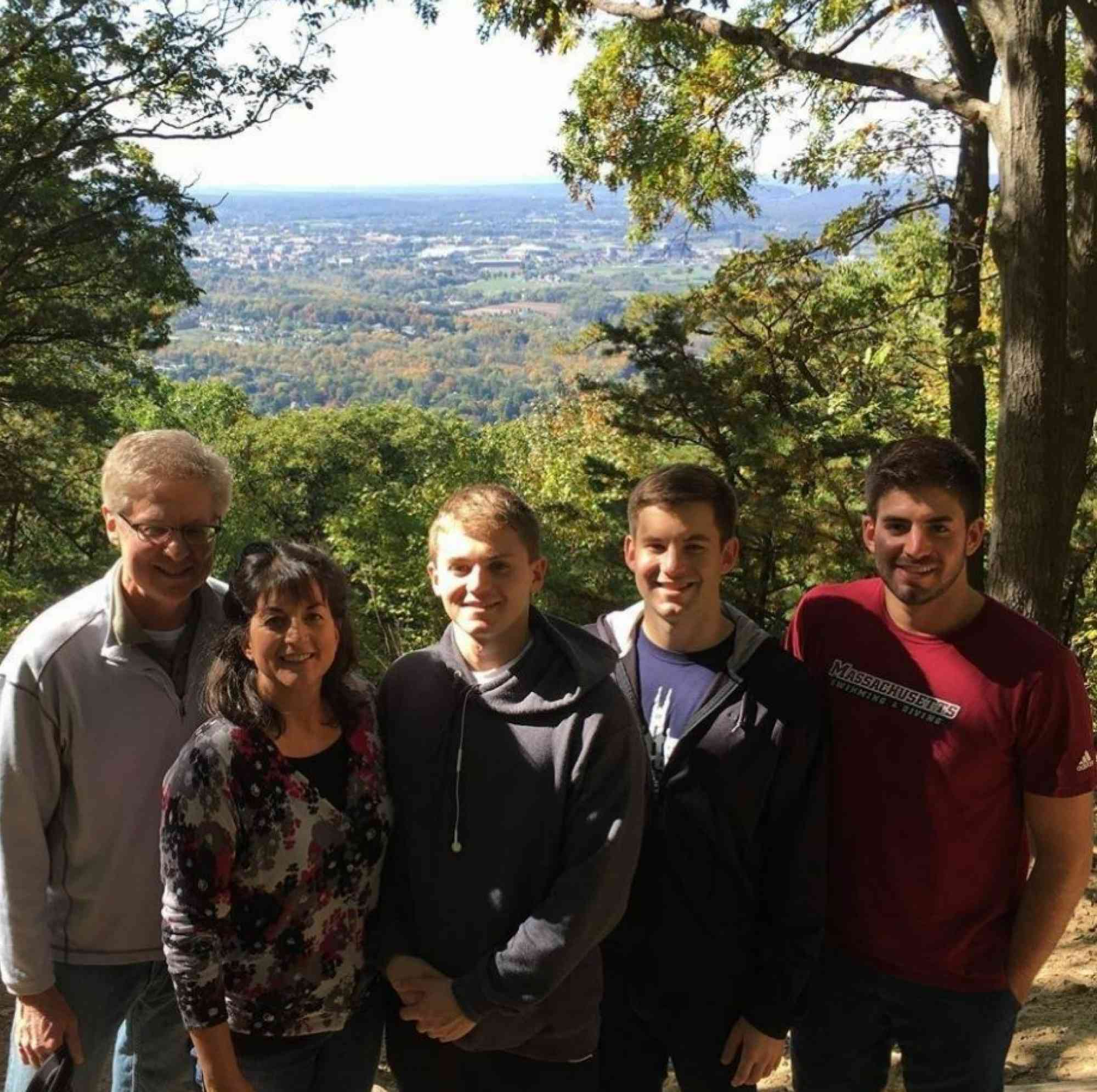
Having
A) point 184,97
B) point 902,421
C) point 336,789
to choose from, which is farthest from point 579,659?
point 184,97

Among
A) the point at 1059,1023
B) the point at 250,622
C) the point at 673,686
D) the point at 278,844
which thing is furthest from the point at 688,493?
the point at 1059,1023

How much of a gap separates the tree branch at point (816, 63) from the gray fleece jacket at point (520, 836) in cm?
438

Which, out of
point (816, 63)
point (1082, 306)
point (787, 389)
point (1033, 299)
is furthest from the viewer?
point (787, 389)

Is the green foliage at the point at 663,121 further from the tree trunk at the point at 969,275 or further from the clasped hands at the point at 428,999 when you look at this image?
the clasped hands at the point at 428,999

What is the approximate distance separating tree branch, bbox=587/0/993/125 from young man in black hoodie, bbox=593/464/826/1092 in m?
3.99

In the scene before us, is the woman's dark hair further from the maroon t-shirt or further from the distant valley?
the distant valley

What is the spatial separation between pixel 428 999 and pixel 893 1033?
110 centimetres

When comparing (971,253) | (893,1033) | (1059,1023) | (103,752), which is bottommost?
(1059,1023)

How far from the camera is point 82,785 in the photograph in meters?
2.25

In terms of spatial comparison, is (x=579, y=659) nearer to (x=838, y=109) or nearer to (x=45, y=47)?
(x=838, y=109)

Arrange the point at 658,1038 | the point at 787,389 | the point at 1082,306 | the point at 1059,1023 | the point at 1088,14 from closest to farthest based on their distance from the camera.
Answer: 1. the point at 658,1038
2. the point at 1059,1023
3. the point at 1082,306
4. the point at 1088,14
5. the point at 787,389

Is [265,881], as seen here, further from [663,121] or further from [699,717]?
[663,121]

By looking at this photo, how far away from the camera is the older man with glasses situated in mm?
2215

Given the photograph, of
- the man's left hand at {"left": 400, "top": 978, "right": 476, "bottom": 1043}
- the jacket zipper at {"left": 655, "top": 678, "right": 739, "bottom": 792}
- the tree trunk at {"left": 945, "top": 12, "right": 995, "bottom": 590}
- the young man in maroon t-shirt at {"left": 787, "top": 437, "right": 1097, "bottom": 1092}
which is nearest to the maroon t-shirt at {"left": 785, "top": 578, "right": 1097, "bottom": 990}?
the young man in maroon t-shirt at {"left": 787, "top": 437, "right": 1097, "bottom": 1092}
